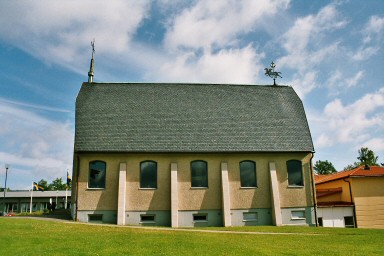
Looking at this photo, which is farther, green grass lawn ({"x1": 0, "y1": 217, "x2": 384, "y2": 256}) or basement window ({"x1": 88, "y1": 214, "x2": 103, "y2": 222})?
basement window ({"x1": 88, "y1": 214, "x2": 103, "y2": 222})

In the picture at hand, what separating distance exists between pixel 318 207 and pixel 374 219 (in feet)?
15.6

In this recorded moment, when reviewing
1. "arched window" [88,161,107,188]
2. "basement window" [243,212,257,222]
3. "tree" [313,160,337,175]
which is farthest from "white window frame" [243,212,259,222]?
"tree" [313,160,337,175]

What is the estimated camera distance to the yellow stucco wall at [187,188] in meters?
23.7

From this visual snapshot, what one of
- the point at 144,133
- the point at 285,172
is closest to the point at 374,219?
the point at 285,172

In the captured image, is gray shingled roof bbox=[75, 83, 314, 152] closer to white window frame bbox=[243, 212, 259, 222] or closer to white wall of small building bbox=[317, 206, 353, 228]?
white window frame bbox=[243, 212, 259, 222]

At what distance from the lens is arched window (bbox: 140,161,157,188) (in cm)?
2420

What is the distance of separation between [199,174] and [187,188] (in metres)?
1.35

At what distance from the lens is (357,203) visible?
1061 inches

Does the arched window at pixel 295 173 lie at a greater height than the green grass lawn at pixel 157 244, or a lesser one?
greater

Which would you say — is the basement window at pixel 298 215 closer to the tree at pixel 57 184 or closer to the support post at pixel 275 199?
the support post at pixel 275 199

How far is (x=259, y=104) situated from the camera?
28.9 m

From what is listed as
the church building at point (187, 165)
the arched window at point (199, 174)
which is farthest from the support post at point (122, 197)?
the arched window at point (199, 174)

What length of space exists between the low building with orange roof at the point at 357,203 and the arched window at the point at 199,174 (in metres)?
9.06

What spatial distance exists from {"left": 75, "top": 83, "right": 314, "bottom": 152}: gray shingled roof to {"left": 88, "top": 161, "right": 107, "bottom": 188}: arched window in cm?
106
